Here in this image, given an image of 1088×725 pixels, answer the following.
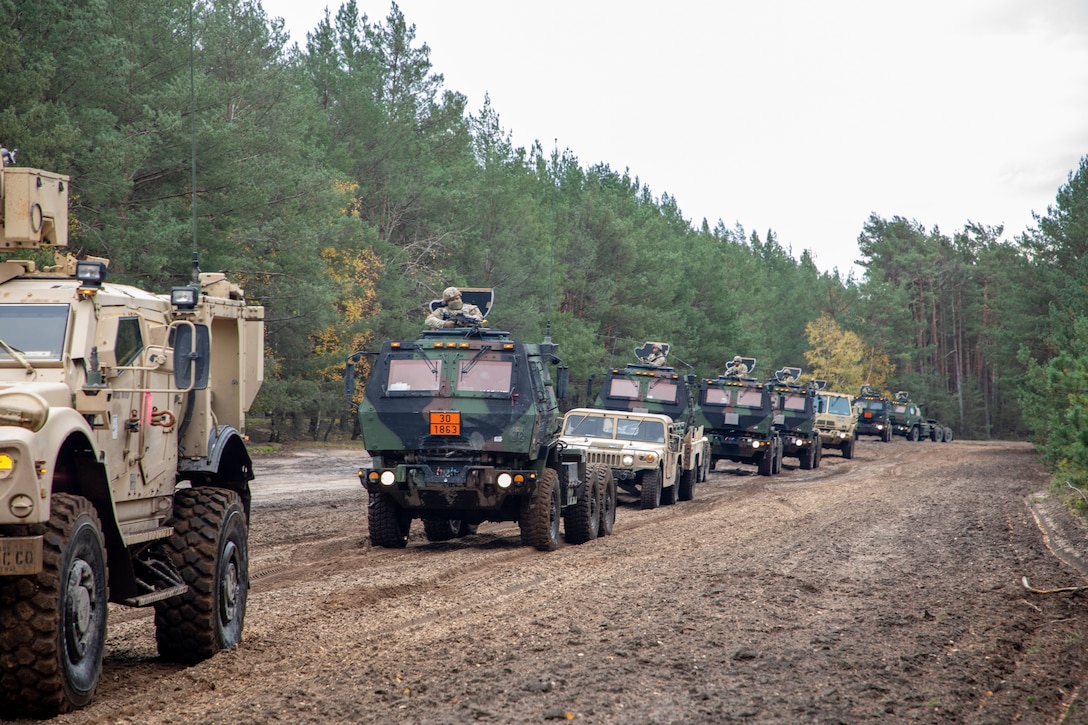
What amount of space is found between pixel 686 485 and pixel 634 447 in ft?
9.05

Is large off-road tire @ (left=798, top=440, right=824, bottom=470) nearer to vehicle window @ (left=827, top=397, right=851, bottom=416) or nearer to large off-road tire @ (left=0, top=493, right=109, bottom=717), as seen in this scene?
vehicle window @ (left=827, top=397, right=851, bottom=416)

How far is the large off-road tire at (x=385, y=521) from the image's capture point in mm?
14062

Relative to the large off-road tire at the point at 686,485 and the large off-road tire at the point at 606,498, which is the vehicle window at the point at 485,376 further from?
the large off-road tire at the point at 686,485

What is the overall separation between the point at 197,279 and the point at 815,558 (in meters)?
7.84

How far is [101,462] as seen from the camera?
612 cm

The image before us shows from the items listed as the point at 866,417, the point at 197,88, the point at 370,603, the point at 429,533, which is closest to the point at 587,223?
the point at 866,417

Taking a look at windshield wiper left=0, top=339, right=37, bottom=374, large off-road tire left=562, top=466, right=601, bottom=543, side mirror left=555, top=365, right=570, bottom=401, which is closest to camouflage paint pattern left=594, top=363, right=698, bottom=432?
large off-road tire left=562, top=466, right=601, bottom=543

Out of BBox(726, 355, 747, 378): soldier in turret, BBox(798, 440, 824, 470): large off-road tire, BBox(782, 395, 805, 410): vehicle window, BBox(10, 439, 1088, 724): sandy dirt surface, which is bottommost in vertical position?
BBox(10, 439, 1088, 724): sandy dirt surface

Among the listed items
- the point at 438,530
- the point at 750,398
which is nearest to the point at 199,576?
the point at 438,530

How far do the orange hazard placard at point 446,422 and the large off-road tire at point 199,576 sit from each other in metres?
5.85

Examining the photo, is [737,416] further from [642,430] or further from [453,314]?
[453,314]

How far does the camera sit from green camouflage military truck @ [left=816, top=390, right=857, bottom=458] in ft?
132

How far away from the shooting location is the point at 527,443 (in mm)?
13516

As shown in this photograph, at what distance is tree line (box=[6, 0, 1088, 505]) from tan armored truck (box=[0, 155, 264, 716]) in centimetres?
157
